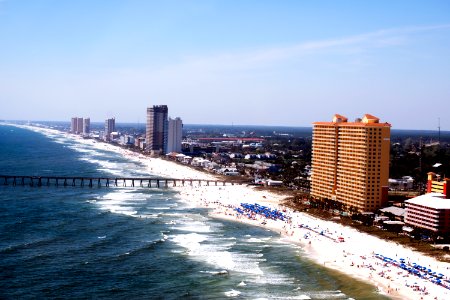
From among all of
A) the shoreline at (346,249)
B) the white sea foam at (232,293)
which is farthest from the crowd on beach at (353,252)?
the white sea foam at (232,293)

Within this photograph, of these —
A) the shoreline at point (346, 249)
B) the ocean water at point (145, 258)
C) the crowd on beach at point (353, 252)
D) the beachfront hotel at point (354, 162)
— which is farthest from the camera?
the beachfront hotel at point (354, 162)

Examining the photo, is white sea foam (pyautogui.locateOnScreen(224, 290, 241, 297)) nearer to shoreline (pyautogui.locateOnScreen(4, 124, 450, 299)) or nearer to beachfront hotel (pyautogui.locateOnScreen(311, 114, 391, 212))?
shoreline (pyautogui.locateOnScreen(4, 124, 450, 299))

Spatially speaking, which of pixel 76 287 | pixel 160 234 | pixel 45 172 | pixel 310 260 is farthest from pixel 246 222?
pixel 45 172

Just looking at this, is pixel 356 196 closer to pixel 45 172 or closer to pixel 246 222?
pixel 246 222

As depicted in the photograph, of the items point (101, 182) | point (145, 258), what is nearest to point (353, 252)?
point (145, 258)

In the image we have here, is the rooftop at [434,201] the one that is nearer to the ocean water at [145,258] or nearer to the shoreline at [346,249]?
the shoreline at [346,249]

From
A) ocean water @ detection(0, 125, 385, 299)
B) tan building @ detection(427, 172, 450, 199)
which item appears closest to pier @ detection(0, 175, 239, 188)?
ocean water @ detection(0, 125, 385, 299)
